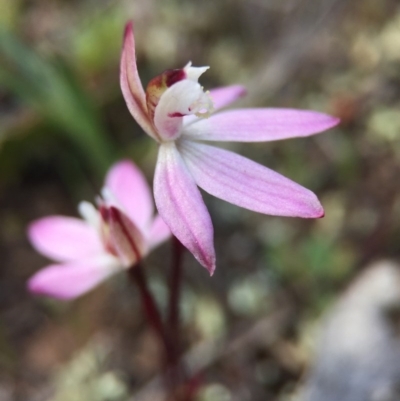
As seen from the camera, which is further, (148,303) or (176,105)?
Answer: (148,303)

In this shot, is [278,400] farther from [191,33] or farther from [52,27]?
[52,27]

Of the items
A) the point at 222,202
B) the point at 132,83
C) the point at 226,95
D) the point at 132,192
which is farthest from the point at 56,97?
the point at 132,83

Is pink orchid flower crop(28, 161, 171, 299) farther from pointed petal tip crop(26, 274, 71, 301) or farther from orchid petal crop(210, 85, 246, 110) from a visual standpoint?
orchid petal crop(210, 85, 246, 110)

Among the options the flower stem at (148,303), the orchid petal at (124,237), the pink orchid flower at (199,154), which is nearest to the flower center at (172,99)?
the pink orchid flower at (199,154)

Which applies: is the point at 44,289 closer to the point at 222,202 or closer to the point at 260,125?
the point at 260,125

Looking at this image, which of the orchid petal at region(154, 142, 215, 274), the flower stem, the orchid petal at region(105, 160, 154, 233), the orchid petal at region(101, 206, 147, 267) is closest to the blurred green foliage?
the orchid petal at region(105, 160, 154, 233)

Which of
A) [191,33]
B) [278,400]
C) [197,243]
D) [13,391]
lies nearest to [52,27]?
[191,33]

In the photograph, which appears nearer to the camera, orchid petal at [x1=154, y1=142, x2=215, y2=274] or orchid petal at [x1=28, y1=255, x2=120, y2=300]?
orchid petal at [x1=154, y1=142, x2=215, y2=274]
